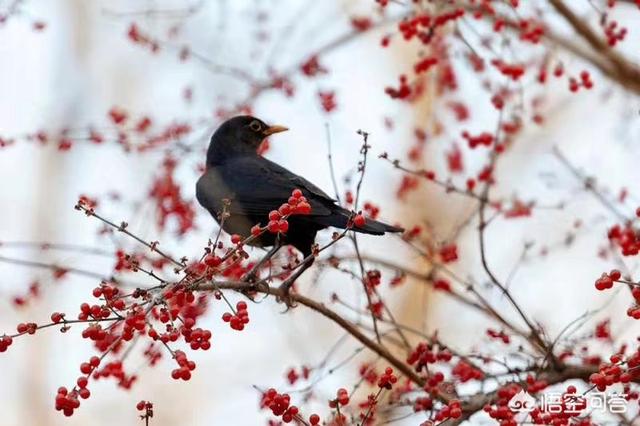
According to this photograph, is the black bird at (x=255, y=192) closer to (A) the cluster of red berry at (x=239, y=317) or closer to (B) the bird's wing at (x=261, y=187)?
(B) the bird's wing at (x=261, y=187)

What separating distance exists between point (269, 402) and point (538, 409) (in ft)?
3.13

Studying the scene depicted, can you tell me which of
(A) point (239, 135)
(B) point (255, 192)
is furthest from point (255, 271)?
(A) point (239, 135)

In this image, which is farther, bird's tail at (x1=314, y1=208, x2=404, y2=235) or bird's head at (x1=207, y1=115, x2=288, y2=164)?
bird's head at (x1=207, y1=115, x2=288, y2=164)

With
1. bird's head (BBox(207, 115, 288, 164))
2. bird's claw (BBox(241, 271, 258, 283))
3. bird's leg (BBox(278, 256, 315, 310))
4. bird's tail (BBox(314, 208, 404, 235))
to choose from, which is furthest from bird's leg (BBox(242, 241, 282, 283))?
bird's head (BBox(207, 115, 288, 164))

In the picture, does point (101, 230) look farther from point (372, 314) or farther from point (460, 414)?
point (460, 414)

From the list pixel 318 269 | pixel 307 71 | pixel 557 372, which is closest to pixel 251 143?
pixel 307 71

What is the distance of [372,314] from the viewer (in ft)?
13.1

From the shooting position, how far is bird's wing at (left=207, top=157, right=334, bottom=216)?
4.62 metres

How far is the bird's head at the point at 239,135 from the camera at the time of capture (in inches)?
226

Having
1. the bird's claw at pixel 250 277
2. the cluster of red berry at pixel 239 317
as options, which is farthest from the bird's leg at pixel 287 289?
the cluster of red berry at pixel 239 317

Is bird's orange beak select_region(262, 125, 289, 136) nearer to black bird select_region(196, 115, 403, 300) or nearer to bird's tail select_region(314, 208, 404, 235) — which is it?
black bird select_region(196, 115, 403, 300)

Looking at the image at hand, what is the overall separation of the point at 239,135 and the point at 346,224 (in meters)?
1.96

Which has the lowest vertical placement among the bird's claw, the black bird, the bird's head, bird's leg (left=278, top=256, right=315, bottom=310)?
bird's leg (left=278, top=256, right=315, bottom=310)

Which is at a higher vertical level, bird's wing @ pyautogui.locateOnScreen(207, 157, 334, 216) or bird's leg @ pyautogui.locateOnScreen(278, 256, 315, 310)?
bird's wing @ pyautogui.locateOnScreen(207, 157, 334, 216)
